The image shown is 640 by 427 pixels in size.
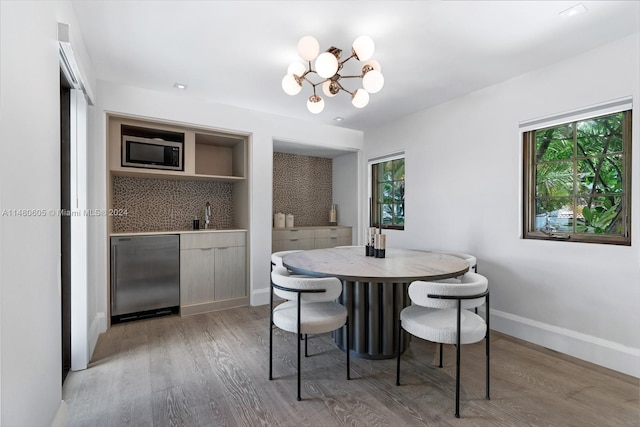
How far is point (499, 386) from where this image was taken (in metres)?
2.02

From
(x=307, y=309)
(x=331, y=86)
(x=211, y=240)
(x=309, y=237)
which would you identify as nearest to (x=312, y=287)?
(x=307, y=309)

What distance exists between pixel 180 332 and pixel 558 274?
338cm

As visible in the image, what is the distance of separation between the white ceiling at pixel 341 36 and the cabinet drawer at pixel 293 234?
75.9 inches

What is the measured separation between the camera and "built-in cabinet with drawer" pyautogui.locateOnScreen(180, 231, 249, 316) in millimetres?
3428

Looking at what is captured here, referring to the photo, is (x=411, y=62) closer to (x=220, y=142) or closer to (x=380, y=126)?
(x=380, y=126)

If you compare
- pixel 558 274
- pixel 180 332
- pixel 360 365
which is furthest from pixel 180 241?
pixel 558 274

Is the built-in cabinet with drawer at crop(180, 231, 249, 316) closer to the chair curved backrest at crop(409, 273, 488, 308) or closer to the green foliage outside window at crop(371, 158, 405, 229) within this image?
the green foliage outside window at crop(371, 158, 405, 229)

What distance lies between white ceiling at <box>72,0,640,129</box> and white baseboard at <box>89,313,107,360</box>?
7.28 feet

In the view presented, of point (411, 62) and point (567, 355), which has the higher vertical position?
point (411, 62)

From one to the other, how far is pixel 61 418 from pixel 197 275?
6.48ft

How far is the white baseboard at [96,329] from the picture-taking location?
2.47m

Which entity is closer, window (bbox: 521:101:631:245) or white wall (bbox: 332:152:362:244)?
window (bbox: 521:101:631:245)

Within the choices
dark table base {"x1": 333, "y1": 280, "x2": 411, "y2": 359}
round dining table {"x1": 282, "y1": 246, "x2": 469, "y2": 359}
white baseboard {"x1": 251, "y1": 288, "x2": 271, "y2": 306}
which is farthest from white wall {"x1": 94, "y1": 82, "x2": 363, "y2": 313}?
dark table base {"x1": 333, "y1": 280, "x2": 411, "y2": 359}

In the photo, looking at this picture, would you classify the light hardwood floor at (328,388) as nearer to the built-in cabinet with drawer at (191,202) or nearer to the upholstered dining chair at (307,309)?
the upholstered dining chair at (307,309)
